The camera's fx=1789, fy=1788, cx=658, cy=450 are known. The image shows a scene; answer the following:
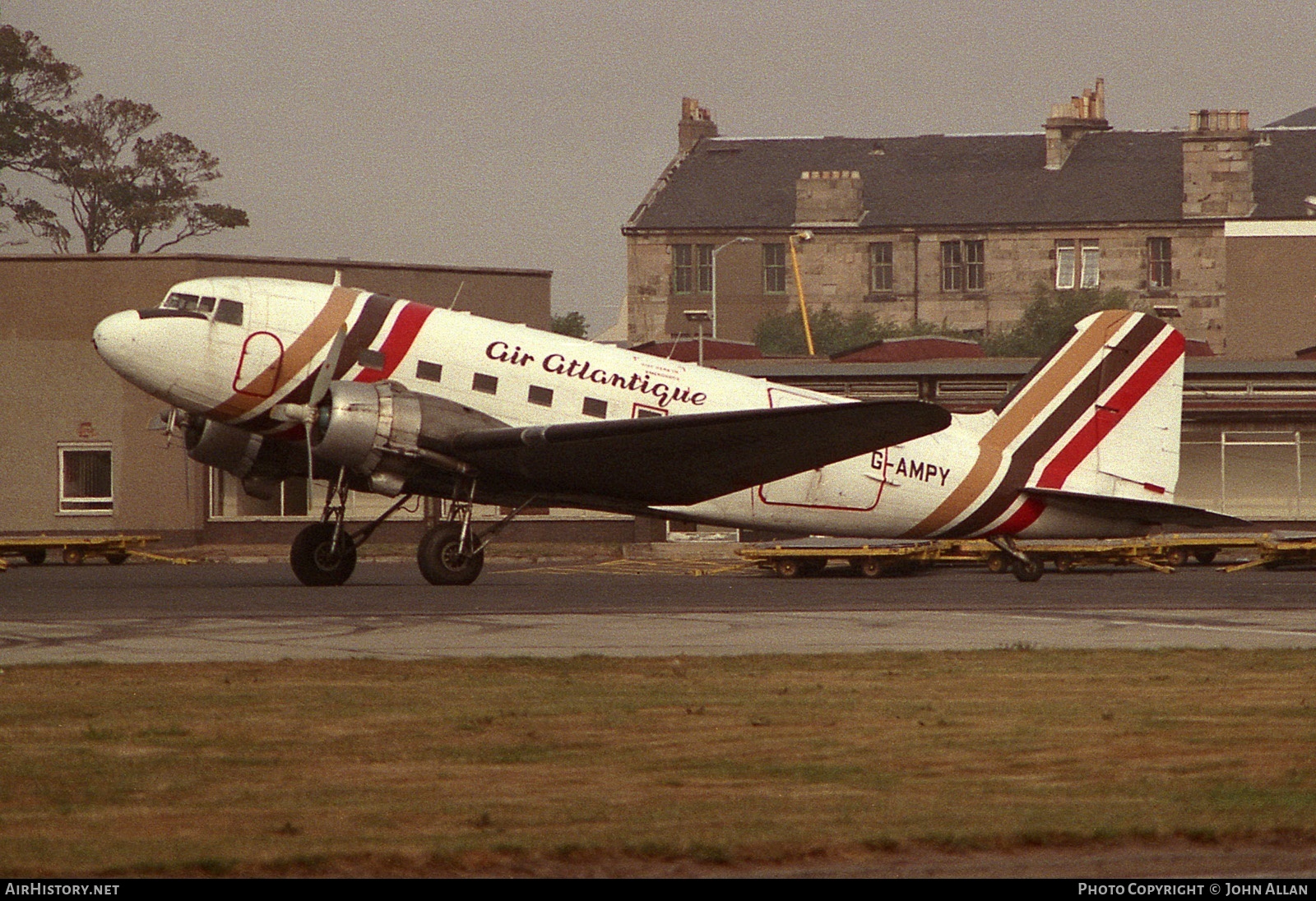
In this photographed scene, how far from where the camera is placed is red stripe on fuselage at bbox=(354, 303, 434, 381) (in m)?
28.5

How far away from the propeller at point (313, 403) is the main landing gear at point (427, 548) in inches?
38.1

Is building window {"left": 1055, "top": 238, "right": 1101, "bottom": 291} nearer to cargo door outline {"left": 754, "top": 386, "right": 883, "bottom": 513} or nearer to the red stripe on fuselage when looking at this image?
cargo door outline {"left": 754, "top": 386, "right": 883, "bottom": 513}

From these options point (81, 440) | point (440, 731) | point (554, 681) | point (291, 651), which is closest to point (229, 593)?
point (291, 651)

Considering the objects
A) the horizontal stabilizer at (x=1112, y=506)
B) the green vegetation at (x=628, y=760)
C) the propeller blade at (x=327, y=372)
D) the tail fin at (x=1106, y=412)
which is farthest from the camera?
the tail fin at (x=1106, y=412)

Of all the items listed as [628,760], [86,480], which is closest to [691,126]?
[86,480]

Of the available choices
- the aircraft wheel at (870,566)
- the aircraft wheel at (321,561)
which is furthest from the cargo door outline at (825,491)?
the aircraft wheel at (870,566)

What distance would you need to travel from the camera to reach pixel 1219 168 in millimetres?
109000

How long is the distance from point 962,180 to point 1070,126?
7777 millimetres

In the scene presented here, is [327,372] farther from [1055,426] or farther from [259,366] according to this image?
[1055,426]

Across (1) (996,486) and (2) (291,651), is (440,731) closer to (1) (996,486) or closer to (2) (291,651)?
(2) (291,651)

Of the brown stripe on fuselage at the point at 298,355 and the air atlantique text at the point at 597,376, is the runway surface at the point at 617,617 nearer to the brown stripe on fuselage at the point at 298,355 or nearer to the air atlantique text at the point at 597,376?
the brown stripe on fuselage at the point at 298,355

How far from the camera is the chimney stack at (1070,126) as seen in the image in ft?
381

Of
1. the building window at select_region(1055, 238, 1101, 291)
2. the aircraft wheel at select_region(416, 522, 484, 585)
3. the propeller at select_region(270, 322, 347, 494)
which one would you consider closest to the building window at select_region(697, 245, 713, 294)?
the building window at select_region(1055, 238, 1101, 291)
